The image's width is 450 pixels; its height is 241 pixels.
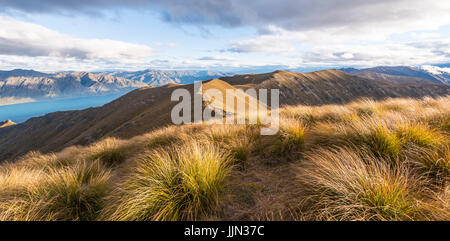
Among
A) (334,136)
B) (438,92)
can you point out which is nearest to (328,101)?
(438,92)

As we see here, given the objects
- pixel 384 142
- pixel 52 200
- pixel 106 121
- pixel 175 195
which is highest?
pixel 384 142

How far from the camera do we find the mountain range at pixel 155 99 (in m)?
76.7

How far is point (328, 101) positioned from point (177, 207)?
130758 mm

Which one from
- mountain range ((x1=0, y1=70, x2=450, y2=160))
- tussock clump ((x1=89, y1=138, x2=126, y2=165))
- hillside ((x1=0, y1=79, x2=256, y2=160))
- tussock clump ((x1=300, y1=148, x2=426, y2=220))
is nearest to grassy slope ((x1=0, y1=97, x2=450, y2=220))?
tussock clump ((x1=300, y1=148, x2=426, y2=220))

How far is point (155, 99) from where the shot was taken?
89.6 metres

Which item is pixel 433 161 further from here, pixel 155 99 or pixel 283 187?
pixel 155 99

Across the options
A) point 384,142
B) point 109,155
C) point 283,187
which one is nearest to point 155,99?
point 109,155

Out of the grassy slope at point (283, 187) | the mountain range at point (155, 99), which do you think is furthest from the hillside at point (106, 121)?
the grassy slope at point (283, 187)

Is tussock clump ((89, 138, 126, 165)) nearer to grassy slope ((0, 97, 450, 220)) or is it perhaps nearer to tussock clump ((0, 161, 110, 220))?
grassy slope ((0, 97, 450, 220))

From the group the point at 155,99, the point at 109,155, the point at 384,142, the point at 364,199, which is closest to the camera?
the point at 364,199

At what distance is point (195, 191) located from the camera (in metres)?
2.74
